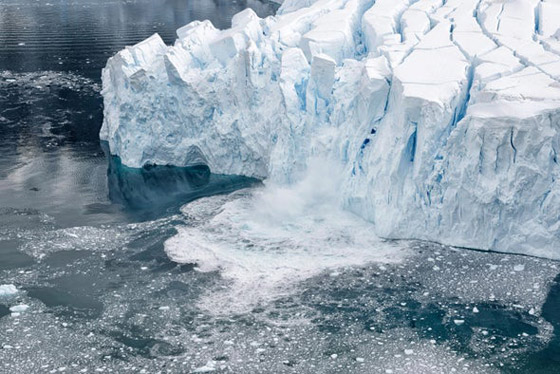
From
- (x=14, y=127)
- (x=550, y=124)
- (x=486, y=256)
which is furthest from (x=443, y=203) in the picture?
(x=14, y=127)

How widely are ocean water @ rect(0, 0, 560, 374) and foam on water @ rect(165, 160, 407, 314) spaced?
0.02 meters

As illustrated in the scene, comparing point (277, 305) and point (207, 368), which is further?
point (277, 305)

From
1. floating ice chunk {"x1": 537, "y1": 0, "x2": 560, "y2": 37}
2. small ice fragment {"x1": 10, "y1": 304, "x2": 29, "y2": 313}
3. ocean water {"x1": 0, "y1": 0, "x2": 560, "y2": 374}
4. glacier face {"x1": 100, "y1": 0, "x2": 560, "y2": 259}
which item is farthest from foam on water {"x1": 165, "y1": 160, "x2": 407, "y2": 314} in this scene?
floating ice chunk {"x1": 537, "y1": 0, "x2": 560, "y2": 37}

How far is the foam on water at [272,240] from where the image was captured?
8.52 m

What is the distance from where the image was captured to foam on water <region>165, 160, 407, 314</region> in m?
8.52

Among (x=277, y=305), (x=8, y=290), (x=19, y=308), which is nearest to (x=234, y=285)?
(x=277, y=305)

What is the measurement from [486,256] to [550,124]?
1595 mm

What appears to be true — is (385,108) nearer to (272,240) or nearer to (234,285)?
(272,240)

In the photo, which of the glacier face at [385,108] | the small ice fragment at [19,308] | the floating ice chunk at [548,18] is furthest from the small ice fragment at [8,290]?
the floating ice chunk at [548,18]

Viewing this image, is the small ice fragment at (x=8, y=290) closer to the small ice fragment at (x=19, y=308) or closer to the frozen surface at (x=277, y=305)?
the frozen surface at (x=277, y=305)

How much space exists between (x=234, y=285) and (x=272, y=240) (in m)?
1.17

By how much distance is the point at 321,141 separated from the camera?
1056cm

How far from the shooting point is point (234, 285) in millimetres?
8484

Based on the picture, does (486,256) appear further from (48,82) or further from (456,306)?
(48,82)
